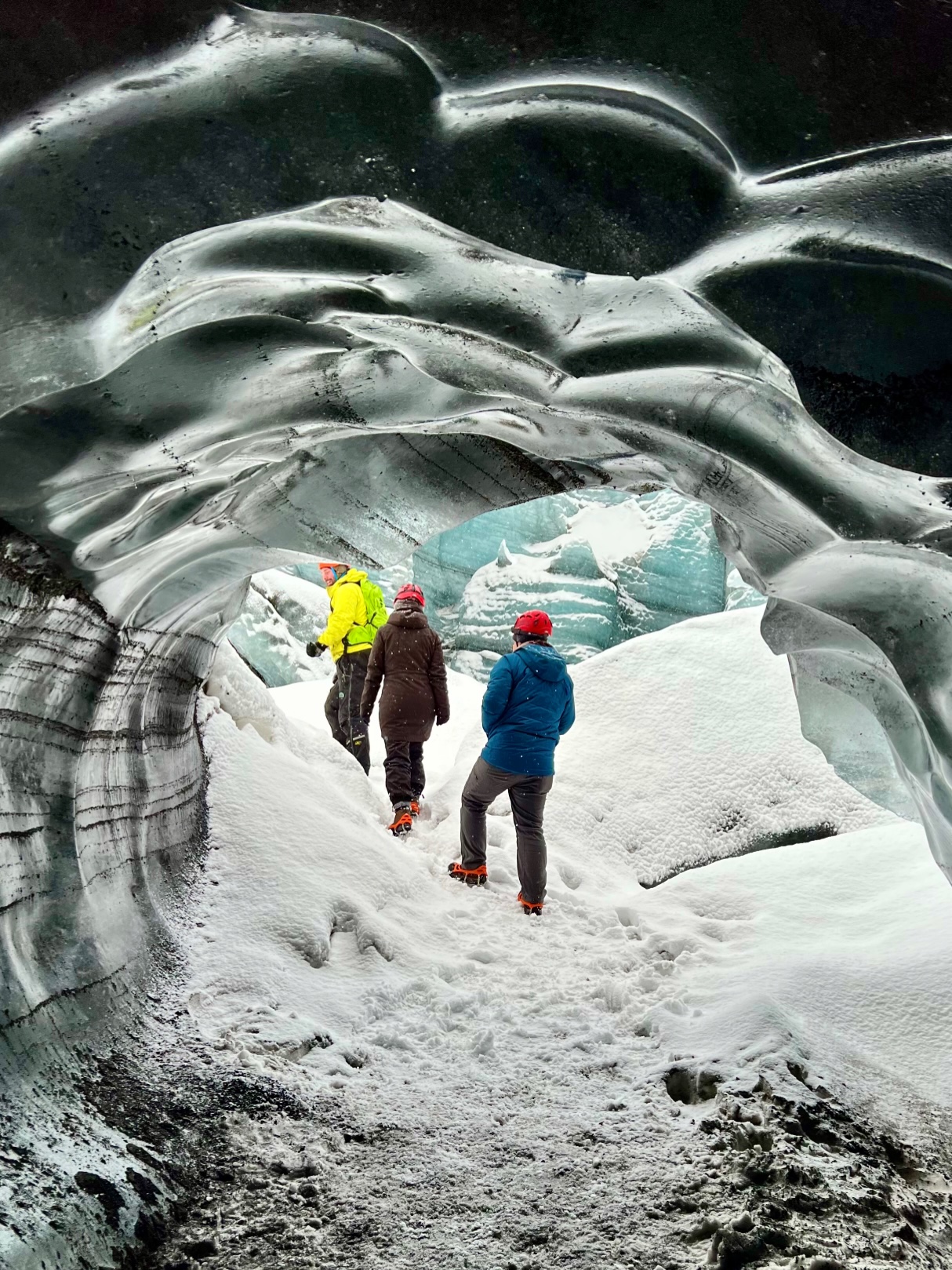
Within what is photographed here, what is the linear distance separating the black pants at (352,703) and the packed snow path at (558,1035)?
33.1 inches

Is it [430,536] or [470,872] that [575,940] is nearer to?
[470,872]

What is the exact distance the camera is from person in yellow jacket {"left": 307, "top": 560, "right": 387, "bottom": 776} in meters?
6.60

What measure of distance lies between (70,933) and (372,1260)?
128cm

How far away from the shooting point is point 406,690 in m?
5.85

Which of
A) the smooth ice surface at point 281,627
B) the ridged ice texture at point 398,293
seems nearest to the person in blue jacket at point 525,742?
the ridged ice texture at point 398,293

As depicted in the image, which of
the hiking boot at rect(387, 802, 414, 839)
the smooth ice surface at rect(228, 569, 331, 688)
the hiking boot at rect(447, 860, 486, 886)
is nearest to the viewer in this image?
the hiking boot at rect(447, 860, 486, 886)

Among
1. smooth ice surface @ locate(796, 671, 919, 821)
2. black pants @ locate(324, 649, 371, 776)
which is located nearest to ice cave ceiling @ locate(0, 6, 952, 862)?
smooth ice surface @ locate(796, 671, 919, 821)

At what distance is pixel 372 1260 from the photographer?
7.59 ft

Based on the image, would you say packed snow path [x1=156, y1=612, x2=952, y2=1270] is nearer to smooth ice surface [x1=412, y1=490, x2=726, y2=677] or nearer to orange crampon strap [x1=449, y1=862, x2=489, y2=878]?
orange crampon strap [x1=449, y1=862, x2=489, y2=878]

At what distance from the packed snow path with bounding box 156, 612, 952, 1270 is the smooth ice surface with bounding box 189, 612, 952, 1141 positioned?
0.05 ft

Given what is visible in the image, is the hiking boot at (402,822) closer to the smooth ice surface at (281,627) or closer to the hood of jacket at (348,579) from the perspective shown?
the hood of jacket at (348,579)

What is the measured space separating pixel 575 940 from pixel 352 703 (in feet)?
9.05

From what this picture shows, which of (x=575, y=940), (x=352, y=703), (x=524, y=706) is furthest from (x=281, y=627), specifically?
(x=575, y=940)

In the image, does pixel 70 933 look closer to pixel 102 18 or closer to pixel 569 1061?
pixel 569 1061
